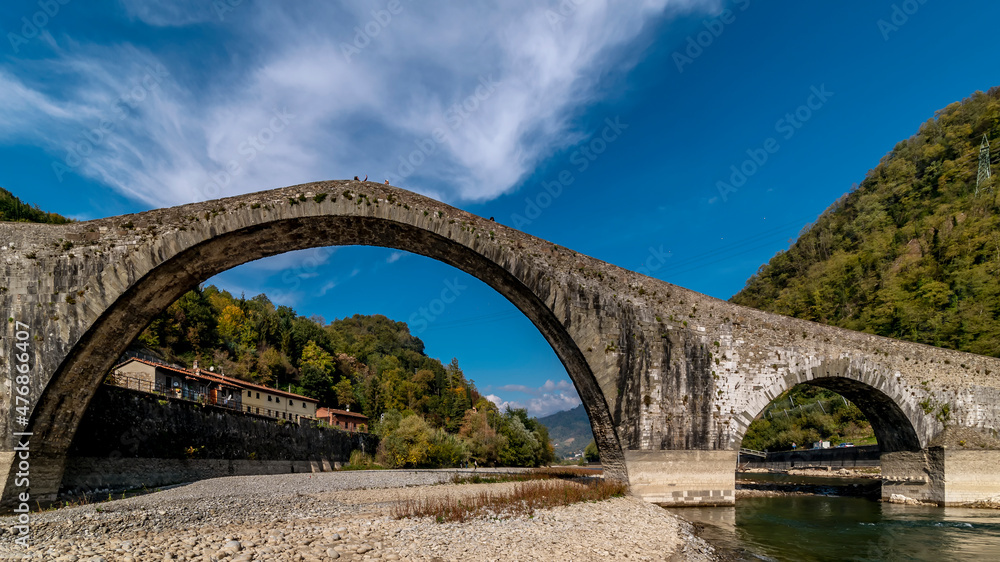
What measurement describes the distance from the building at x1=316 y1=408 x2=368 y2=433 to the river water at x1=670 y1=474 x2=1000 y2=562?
150 feet

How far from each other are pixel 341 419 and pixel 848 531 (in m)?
51.9

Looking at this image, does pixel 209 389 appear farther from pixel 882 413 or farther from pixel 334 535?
pixel 882 413

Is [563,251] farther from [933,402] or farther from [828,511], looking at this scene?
[933,402]

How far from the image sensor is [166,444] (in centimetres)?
2092

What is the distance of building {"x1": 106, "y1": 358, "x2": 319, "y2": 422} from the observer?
3238 centimetres

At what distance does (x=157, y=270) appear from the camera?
14508 millimetres

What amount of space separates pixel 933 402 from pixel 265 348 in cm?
6822

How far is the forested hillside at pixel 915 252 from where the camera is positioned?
39.0m

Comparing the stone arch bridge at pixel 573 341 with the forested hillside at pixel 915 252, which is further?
the forested hillside at pixel 915 252

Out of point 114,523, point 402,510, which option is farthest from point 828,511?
point 114,523

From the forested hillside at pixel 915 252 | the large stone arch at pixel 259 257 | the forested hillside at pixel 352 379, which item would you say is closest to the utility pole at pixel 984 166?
the forested hillside at pixel 915 252

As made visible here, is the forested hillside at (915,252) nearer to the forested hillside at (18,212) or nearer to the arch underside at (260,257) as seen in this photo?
the arch underside at (260,257)

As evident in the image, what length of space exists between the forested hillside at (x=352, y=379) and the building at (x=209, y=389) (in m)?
8.15

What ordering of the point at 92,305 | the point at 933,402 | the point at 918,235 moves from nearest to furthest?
the point at 92,305
the point at 933,402
the point at 918,235
